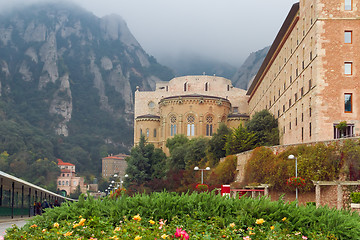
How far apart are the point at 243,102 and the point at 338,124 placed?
5512 centimetres

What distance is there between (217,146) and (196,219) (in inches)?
1795

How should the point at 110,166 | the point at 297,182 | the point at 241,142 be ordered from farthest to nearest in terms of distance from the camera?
the point at 110,166 → the point at 241,142 → the point at 297,182

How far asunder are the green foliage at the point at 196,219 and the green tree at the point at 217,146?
43.7 meters

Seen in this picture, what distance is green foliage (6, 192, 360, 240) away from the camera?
8.34 metres

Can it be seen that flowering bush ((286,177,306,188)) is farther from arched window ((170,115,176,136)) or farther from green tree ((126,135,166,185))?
arched window ((170,115,176,136))

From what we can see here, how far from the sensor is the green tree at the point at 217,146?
177 ft

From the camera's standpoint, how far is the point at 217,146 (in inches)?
2154

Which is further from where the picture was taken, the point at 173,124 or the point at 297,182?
the point at 173,124

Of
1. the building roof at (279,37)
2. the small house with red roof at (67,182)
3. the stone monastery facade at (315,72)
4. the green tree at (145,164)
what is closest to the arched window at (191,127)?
the green tree at (145,164)

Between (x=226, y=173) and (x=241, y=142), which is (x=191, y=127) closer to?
(x=241, y=142)

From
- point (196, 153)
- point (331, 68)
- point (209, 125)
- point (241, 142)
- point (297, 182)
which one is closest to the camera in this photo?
point (297, 182)

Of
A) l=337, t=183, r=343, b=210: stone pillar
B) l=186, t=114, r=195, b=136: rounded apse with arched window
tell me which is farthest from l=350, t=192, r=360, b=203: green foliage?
l=186, t=114, r=195, b=136: rounded apse with arched window

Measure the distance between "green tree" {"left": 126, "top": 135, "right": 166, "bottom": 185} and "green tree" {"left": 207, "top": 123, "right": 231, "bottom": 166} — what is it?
13.1 metres

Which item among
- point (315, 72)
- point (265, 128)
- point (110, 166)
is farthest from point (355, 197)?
point (110, 166)
